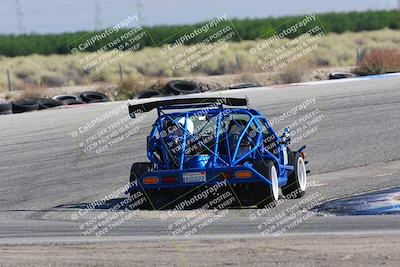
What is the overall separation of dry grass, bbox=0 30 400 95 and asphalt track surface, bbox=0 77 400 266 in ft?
61.5

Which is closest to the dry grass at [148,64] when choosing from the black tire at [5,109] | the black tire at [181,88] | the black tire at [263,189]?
the black tire at [181,88]

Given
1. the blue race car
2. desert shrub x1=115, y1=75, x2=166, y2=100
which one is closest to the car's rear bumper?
the blue race car

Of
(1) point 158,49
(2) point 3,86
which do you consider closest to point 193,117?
(2) point 3,86

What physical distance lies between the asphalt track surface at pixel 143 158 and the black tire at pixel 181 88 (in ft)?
9.61

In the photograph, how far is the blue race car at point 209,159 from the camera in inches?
484

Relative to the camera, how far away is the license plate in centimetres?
1224

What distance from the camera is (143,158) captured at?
1753cm

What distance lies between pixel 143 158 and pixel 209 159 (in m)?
5.04

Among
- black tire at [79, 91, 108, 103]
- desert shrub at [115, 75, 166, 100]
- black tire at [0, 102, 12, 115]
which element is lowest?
desert shrub at [115, 75, 166, 100]

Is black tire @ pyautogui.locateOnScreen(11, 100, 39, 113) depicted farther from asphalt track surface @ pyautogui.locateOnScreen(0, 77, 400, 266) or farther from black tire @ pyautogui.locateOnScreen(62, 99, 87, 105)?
asphalt track surface @ pyautogui.locateOnScreen(0, 77, 400, 266)

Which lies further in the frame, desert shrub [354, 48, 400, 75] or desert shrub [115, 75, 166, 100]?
desert shrub [115, 75, 166, 100]

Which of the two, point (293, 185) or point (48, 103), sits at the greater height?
point (48, 103)

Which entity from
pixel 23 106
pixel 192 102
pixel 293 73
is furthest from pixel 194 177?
pixel 293 73

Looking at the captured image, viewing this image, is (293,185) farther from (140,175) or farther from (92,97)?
(92,97)
